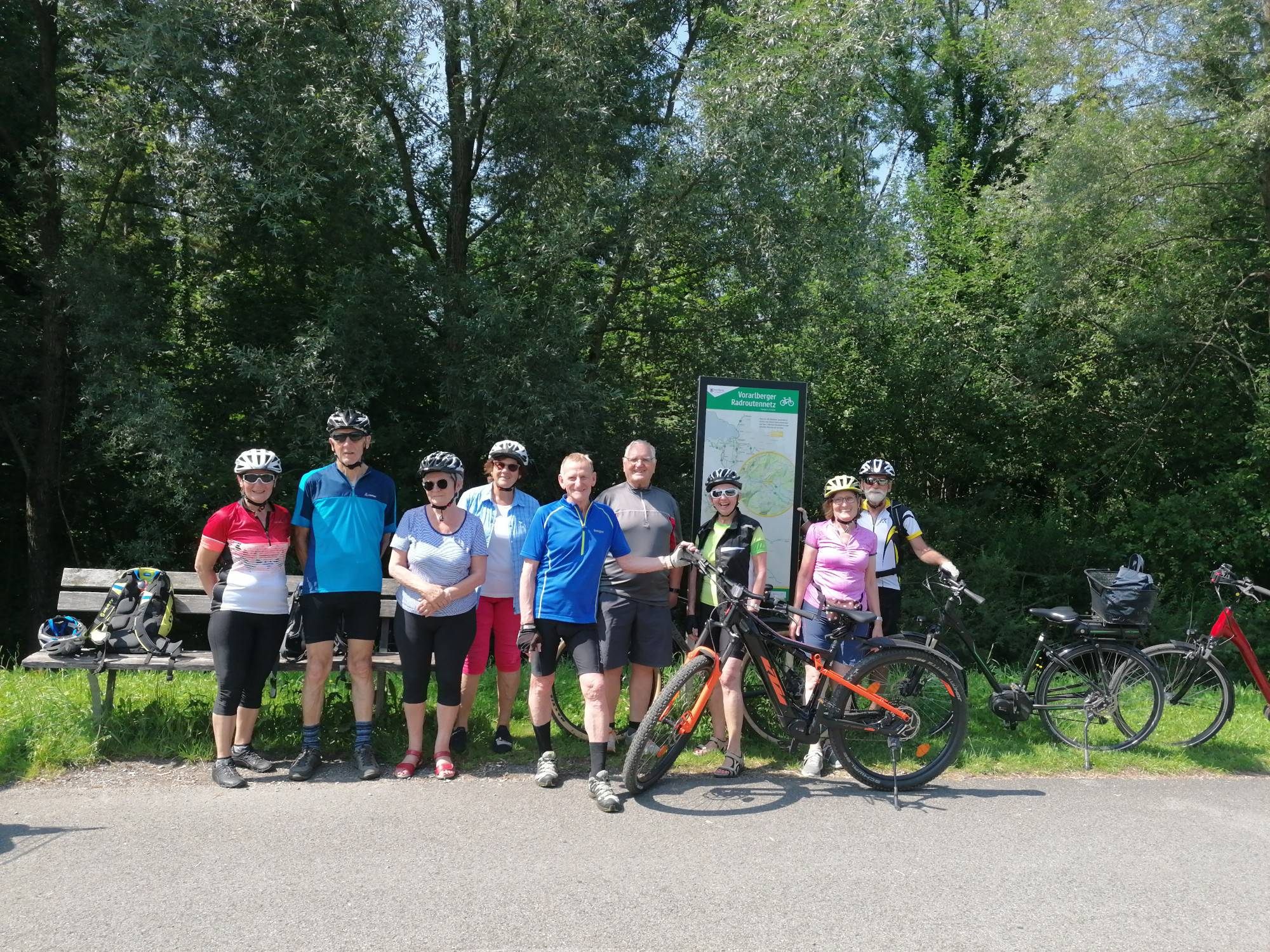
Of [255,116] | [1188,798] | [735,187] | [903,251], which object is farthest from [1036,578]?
[255,116]

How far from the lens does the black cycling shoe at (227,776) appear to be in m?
5.08

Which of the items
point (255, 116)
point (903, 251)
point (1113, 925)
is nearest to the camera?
point (1113, 925)

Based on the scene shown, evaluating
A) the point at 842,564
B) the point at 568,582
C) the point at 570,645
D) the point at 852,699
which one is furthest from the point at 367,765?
the point at 842,564

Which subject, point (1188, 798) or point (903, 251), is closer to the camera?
point (1188, 798)

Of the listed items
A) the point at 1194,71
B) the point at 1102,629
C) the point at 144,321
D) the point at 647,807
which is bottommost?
the point at 647,807

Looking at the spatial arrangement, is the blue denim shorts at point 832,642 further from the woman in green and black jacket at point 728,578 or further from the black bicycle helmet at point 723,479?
the black bicycle helmet at point 723,479

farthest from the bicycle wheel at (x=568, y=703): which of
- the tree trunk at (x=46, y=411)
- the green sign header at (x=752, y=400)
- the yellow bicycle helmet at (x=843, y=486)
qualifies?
the tree trunk at (x=46, y=411)

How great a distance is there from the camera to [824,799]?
5133 mm

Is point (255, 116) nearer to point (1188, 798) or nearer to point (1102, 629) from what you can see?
point (1102, 629)

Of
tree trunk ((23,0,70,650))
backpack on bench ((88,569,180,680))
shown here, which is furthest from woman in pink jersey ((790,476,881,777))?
tree trunk ((23,0,70,650))

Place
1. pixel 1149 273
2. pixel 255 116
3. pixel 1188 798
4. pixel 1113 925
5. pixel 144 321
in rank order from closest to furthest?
pixel 1113 925, pixel 1188 798, pixel 255 116, pixel 144 321, pixel 1149 273

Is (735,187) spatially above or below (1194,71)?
below

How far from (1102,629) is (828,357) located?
7.94 m

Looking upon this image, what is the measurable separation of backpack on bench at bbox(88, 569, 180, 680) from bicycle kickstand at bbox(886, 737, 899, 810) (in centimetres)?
425
